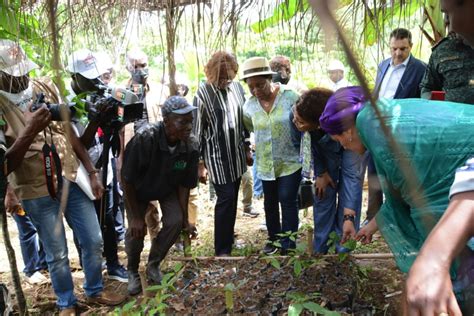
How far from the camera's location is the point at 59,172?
8.60 feet

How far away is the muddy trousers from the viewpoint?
10.1 feet

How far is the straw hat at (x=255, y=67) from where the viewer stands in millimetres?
3131

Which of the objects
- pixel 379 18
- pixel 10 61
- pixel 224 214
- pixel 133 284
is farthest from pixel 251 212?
pixel 379 18

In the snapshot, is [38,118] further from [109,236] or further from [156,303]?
[109,236]

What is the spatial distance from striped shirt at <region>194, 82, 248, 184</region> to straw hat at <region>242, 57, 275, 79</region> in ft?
0.69

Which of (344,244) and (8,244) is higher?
(8,244)

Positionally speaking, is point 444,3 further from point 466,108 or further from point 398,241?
point 398,241

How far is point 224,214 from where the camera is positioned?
3.44 metres

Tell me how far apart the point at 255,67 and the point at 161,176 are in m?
0.95

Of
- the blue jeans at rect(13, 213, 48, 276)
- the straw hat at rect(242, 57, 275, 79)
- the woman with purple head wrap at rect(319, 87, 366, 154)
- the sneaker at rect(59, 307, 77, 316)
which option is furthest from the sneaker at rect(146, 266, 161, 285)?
the woman with purple head wrap at rect(319, 87, 366, 154)

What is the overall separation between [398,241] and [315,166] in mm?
1422

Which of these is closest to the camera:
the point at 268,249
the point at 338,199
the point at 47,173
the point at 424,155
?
the point at 424,155

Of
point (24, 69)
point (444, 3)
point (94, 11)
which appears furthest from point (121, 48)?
point (444, 3)

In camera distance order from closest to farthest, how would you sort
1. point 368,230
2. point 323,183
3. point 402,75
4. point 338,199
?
point 368,230, point 402,75, point 323,183, point 338,199
